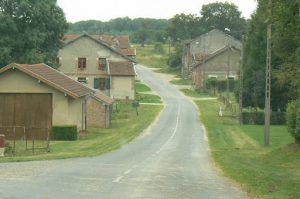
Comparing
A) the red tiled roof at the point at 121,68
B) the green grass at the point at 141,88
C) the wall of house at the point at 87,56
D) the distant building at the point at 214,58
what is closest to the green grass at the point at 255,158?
the red tiled roof at the point at 121,68

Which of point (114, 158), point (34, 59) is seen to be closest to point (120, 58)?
point (34, 59)

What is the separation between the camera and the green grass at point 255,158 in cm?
1955

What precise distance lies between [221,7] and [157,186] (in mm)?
143768

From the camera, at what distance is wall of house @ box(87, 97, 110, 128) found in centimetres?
5538

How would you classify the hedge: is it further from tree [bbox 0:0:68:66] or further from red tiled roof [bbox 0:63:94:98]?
tree [bbox 0:0:68:66]

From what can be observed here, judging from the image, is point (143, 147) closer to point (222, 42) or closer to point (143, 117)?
point (143, 117)

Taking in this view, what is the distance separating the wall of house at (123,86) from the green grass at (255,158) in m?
22.3

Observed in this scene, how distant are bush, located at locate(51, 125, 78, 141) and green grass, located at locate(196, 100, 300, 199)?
30.6 ft

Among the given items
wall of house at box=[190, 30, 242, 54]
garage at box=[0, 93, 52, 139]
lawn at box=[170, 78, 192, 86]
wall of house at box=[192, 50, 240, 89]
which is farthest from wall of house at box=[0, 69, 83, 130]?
wall of house at box=[190, 30, 242, 54]

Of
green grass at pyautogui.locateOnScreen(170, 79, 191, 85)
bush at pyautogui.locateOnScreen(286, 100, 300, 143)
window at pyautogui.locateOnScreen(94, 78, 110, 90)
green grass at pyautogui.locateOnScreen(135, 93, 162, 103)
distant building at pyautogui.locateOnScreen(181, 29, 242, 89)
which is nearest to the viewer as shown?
bush at pyautogui.locateOnScreen(286, 100, 300, 143)

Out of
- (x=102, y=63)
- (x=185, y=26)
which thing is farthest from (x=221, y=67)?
(x=185, y=26)

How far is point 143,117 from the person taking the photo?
6319cm

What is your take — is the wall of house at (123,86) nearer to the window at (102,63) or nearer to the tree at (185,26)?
the window at (102,63)

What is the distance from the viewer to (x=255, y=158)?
32781 millimetres
